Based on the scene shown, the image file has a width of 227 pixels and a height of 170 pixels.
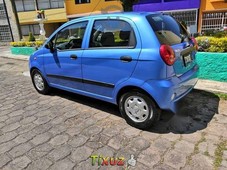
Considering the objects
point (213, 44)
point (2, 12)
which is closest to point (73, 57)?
point (213, 44)

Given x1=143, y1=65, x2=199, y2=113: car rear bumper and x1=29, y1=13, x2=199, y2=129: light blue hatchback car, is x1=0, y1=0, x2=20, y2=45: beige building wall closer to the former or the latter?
x1=29, y1=13, x2=199, y2=129: light blue hatchback car

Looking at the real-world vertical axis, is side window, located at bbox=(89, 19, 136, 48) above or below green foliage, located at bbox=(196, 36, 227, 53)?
above

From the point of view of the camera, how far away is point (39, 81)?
5.16 m

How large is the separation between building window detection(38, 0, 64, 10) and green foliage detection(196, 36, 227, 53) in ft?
71.7

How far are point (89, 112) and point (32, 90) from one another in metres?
2.30

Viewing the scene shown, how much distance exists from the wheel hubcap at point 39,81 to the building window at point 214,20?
14.3m

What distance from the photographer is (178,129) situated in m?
3.31

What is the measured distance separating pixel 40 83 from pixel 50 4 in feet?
74.9

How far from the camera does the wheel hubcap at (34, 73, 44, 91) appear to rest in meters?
5.10

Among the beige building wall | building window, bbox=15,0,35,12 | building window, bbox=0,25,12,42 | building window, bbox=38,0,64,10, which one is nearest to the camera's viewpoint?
building window, bbox=38,0,64,10

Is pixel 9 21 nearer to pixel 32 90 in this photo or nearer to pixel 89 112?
pixel 32 90

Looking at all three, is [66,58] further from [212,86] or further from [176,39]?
[212,86]

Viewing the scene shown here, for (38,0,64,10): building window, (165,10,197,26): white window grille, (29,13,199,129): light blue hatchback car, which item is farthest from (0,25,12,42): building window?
(29,13,199,129): light blue hatchback car

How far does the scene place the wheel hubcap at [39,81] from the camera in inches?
201
